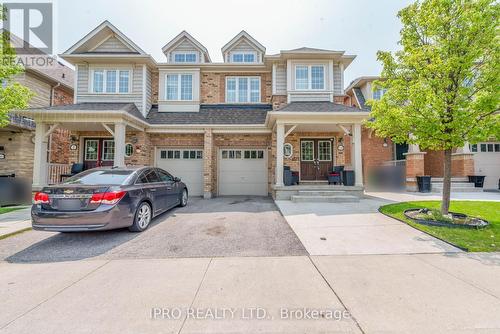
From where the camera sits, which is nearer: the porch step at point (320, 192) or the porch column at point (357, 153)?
the porch step at point (320, 192)

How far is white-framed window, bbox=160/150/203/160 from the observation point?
11.6 metres

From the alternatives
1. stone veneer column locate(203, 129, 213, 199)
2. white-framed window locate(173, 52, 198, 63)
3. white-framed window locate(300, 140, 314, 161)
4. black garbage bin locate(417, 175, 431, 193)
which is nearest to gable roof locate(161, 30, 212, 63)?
white-framed window locate(173, 52, 198, 63)

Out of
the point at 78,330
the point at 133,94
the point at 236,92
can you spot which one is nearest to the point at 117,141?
the point at 133,94

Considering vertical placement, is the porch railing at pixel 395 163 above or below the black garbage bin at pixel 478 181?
above

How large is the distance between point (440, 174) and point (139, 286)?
52.0 ft

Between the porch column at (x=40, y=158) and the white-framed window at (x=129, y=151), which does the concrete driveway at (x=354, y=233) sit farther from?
the porch column at (x=40, y=158)

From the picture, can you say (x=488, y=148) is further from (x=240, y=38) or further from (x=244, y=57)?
(x=240, y=38)

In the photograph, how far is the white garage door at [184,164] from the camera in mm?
11562

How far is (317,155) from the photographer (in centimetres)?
1150

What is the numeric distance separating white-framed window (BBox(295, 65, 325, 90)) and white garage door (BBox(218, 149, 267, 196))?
3967mm

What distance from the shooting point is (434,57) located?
533 centimetres

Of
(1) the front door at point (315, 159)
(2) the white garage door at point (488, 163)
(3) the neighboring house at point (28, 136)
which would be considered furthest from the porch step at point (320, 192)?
(3) the neighboring house at point (28, 136)

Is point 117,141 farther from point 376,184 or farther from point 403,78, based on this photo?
point 376,184

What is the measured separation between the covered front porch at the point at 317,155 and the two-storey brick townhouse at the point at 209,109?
2.1 inches
